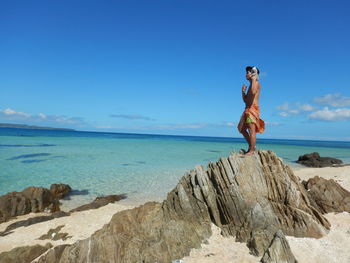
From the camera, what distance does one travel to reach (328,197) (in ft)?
40.3

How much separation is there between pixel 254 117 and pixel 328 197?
6.81 m

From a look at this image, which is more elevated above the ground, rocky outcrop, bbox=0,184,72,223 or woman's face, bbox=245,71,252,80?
woman's face, bbox=245,71,252,80

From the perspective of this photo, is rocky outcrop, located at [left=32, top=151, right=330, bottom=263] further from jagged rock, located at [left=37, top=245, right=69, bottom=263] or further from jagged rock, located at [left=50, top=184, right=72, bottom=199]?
jagged rock, located at [left=50, top=184, right=72, bottom=199]

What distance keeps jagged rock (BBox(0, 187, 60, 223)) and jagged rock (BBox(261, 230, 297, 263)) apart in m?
14.6

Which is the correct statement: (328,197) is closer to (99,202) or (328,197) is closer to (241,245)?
(241,245)

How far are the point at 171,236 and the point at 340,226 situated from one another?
727 cm

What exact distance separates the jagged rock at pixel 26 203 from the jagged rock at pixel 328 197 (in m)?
16.7

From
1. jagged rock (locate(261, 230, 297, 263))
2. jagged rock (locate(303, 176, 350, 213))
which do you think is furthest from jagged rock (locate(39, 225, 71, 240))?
jagged rock (locate(303, 176, 350, 213))

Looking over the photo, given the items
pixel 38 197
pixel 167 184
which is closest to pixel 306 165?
pixel 167 184

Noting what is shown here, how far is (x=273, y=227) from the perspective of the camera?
27.9 ft

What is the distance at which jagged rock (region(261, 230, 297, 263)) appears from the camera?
7266mm

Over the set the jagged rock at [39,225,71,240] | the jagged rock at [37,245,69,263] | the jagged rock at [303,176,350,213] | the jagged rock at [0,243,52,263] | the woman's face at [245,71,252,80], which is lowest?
the jagged rock at [39,225,71,240]

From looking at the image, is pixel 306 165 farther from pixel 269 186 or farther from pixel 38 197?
pixel 38 197

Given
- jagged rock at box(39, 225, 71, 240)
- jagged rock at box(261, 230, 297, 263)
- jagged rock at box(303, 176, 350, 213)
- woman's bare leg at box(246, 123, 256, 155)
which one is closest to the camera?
jagged rock at box(261, 230, 297, 263)
